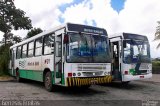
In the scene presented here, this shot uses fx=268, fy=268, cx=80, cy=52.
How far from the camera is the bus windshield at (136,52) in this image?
14.1m

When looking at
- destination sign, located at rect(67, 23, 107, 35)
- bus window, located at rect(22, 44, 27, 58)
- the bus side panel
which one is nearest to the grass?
bus window, located at rect(22, 44, 27, 58)

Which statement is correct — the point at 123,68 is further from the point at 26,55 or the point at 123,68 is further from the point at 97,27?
the point at 26,55

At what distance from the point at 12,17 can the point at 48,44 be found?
72.3ft

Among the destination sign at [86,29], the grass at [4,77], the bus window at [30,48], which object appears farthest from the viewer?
the grass at [4,77]

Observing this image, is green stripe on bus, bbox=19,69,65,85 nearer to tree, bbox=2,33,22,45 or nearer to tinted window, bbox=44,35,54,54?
tinted window, bbox=44,35,54,54

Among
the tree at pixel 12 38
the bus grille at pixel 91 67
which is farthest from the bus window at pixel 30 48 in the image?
the tree at pixel 12 38

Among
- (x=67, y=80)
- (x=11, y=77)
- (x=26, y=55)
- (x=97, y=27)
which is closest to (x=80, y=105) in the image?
(x=67, y=80)

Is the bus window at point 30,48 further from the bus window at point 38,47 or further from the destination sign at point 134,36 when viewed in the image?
the destination sign at point 134,36

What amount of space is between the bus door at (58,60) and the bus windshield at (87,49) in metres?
0.79

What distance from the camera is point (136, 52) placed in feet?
47.1

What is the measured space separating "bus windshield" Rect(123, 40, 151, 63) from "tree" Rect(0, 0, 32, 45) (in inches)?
830

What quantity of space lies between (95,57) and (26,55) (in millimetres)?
6327

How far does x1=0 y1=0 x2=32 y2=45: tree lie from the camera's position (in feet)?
108

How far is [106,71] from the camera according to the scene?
12.1 meters
